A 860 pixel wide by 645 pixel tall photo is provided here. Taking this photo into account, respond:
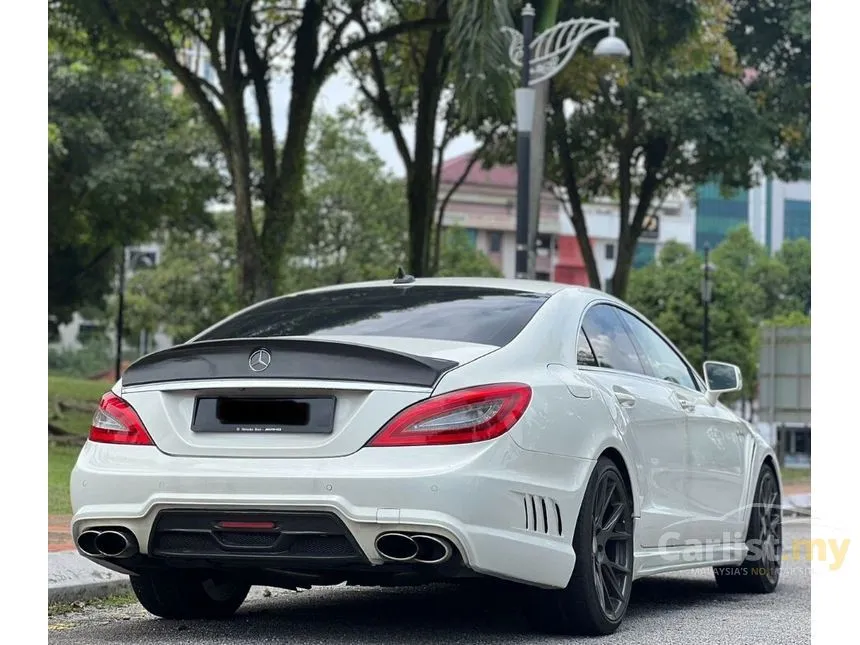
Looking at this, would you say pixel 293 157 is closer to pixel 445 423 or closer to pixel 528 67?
pixel 528 67

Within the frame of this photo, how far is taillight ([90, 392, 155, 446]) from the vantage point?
5.61m

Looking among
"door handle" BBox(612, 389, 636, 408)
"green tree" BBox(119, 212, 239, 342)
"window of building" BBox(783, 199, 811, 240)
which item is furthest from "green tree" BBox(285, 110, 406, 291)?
"window of building" BBox(783, 199, 811, 240)

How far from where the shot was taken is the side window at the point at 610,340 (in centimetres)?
655

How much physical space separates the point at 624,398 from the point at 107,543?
2278 millimetres

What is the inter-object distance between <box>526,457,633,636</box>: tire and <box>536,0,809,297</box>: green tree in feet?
64.3

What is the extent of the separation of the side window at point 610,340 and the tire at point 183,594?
190 centimetres

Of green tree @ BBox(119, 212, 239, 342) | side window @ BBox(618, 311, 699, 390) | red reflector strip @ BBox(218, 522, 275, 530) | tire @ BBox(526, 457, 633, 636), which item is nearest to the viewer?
red reflector strip @ BBox(218, 522, 275, 530)

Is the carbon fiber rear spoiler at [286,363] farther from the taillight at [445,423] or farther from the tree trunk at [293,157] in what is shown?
the tree trunk at [293,157]

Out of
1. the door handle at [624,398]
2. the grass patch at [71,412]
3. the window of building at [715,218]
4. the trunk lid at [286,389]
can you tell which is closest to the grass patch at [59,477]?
the grass patch at [71,412]

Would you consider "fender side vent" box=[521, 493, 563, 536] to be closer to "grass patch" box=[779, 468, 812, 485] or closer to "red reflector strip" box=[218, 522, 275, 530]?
"red reflector strip" box=[218, 522, 275, 530]

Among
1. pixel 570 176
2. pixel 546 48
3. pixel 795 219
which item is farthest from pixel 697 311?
pixel 795 219

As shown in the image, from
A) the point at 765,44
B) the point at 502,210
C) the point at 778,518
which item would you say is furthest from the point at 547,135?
the point at 502,210

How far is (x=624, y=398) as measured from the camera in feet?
21.0
